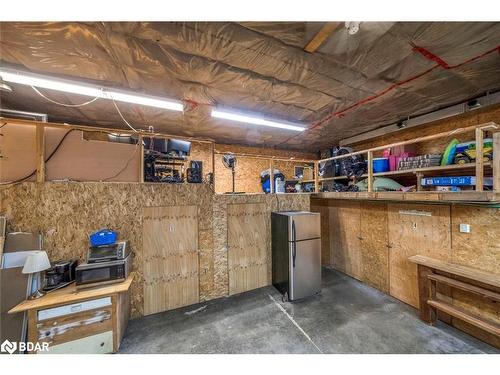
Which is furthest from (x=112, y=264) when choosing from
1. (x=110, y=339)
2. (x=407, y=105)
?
(x=407, y=105)

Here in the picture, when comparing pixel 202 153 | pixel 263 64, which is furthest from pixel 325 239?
pixel 263 64

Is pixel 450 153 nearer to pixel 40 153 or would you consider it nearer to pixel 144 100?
pixel 144 100

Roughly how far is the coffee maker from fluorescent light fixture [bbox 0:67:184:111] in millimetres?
2280

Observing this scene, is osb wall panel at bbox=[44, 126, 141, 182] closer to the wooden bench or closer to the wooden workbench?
the wooden workbench

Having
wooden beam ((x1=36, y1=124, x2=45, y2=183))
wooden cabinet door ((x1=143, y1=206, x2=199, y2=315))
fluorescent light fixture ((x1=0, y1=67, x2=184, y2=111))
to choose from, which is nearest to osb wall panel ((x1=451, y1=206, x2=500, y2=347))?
wooden cabinet door ((x1=143, y1=206, x2=199, y2=315))

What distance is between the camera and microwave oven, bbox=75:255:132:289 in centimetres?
218

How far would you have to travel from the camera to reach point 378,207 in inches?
153

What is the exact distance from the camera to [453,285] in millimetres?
2504

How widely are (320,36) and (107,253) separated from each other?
11.4 feet

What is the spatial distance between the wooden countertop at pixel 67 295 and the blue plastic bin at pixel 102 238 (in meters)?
0.53

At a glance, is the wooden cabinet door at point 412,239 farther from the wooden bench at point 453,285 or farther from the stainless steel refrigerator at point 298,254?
the stainless steel refrigerator at point 298,254

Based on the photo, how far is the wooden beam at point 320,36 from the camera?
1.52 meters

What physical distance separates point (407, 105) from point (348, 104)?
43.3 inches

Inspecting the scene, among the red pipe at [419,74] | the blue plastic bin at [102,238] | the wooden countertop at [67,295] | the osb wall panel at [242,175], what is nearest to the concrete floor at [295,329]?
the wooden countertop at [67,295]
